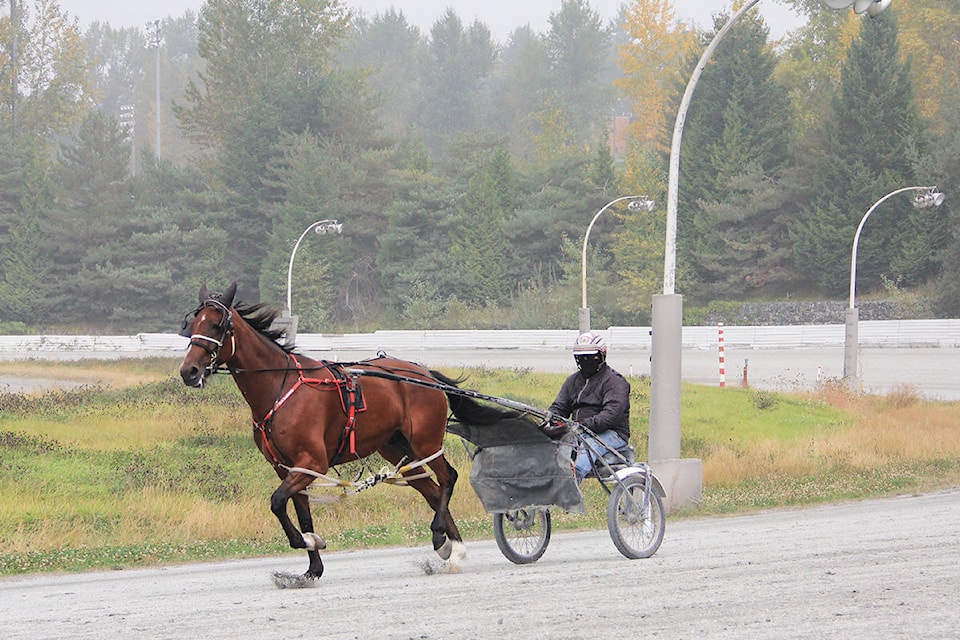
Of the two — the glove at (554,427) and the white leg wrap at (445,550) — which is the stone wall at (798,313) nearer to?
the glove at (554,427)

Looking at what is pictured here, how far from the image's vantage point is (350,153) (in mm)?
77438

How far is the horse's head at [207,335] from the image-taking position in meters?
8.92

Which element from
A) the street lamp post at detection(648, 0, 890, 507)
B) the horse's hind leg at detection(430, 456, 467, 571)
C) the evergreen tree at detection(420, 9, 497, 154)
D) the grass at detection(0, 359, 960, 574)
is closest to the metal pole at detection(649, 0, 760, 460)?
the street lamp post at detection(648, 0, 890, 507)

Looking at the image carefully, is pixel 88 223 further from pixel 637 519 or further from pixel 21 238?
pixel 637 519

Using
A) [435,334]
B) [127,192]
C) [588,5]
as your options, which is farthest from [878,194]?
[588,5]

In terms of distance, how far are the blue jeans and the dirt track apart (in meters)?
0.79

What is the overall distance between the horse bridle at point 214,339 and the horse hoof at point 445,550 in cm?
234

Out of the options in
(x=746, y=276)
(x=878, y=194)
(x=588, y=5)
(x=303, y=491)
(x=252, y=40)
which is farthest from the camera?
(x=588, y=5)

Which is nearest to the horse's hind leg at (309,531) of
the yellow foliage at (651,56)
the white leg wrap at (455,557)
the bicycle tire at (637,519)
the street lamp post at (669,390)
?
the white leg wrap at (455,557)

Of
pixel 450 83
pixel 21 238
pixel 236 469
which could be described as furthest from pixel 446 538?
pixel 450 83

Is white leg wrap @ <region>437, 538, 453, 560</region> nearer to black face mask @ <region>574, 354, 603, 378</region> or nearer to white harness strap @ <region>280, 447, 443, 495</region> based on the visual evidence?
white harness strap @ <region>280, 447, 443, 495</region>

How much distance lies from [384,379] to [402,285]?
6191 cm

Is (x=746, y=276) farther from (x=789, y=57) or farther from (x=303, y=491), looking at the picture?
(x=303, y=491)

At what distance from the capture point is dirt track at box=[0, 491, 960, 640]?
7.10 m
